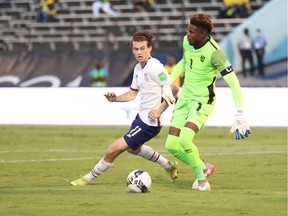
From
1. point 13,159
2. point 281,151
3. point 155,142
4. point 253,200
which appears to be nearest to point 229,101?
point 155,142

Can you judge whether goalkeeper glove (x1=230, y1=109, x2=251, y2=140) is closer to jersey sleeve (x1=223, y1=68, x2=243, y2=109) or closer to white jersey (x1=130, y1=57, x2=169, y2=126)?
jersey sleeve (x1=223, y1=68, x2=243, y2=109)

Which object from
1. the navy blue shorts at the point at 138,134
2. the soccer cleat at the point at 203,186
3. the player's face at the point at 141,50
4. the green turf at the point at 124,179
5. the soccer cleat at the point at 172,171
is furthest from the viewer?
the soccer cleat at the point at 172,171

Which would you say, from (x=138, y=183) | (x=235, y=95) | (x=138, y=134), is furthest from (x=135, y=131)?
(x=235, y=95)

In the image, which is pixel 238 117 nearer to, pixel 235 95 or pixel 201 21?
pixel 235 95

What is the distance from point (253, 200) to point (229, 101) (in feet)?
50.5

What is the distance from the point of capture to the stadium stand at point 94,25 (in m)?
39.1

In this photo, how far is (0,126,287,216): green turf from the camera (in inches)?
464

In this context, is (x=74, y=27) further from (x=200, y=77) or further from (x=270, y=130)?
(x=200, y=77)

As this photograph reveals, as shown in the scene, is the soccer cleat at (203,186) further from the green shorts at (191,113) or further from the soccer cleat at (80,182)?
the soccer cleat at (80,182)

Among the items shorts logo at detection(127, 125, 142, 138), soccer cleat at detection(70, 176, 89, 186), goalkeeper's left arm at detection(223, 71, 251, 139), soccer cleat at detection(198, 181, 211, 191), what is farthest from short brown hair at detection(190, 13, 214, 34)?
soccer cleat at detection(70, 176, 89, 186)

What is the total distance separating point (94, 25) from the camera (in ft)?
134

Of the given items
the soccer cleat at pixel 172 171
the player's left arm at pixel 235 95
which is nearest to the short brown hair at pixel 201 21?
the player's left arm at pixel 235 95

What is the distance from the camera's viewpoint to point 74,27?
1629 inches

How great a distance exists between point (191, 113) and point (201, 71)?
0.59 meters
